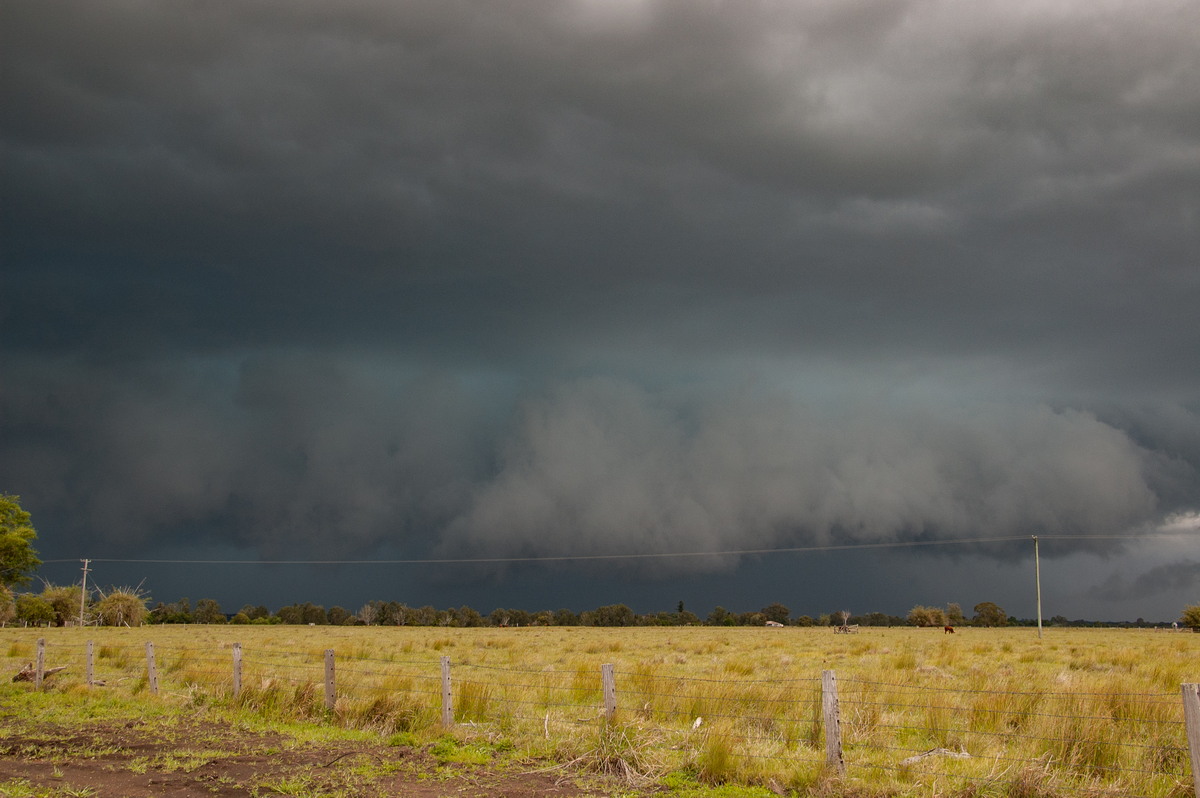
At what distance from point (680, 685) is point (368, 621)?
3804 inches

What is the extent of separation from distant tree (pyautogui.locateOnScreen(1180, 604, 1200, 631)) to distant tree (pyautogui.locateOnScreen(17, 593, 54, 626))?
4447 inches

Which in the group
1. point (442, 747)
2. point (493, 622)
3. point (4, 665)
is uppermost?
point (442, 747)

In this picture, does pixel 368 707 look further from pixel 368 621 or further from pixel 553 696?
pixel 368 621

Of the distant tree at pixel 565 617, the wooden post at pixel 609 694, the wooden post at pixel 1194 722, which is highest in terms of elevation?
the wooden post at pixel 1194 722

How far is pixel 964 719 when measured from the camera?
14820 millimetres

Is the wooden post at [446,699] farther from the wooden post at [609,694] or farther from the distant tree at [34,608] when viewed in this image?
the distant tree at [34,608]

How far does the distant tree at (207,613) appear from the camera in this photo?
113m

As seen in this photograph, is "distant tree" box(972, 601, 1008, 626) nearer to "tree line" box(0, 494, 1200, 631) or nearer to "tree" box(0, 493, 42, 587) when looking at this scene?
"tree line" box(0, 494, 1200, 631)

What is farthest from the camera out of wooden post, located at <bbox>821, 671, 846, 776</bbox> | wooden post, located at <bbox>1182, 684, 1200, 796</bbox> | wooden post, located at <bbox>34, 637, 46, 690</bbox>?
wooden post, located at <bbox>34, 637, 46, 690</bbox>

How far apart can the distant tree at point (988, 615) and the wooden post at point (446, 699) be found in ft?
386

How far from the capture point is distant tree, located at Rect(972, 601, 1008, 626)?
11612cm

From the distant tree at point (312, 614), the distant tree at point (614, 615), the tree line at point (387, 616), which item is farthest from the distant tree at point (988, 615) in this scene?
the distant tree at point (312, 614)

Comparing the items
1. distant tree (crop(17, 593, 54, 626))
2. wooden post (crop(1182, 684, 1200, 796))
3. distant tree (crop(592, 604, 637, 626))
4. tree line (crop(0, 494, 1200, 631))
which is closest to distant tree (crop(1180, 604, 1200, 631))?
tree line (crop(0, 494, 1200, 631))

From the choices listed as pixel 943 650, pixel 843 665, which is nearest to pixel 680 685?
pixel 843 665
